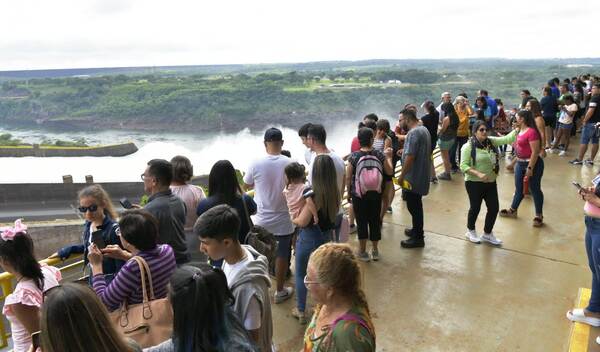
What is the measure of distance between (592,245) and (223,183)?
10.1ft

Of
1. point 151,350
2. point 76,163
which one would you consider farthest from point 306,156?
point 76,163

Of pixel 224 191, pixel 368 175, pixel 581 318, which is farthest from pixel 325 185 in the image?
pixel 581 318

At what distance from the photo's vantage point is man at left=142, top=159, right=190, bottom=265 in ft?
10.2

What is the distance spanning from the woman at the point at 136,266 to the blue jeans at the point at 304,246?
1303mm

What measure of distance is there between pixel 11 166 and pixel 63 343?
162ft

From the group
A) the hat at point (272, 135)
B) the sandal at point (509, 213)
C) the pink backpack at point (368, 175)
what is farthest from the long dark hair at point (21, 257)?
the sandal at point (509, 213)

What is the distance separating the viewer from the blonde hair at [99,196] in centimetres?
304

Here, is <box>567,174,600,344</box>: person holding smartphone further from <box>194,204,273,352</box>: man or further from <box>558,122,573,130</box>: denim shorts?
<box>558,122,573,130</box>: denim shorts

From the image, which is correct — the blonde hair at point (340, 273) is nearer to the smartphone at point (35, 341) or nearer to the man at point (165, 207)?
the smartphone at point (35, 341)

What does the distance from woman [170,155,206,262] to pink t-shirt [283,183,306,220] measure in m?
0.73

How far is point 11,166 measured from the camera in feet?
138

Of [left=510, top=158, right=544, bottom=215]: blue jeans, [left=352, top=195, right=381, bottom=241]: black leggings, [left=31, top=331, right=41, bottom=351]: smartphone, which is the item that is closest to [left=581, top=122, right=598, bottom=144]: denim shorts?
[left=510, top=158, right=544, bottom=215]: blue jeans

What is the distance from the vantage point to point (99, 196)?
307 cm

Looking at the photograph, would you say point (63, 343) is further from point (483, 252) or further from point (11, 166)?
point (11, 166)
